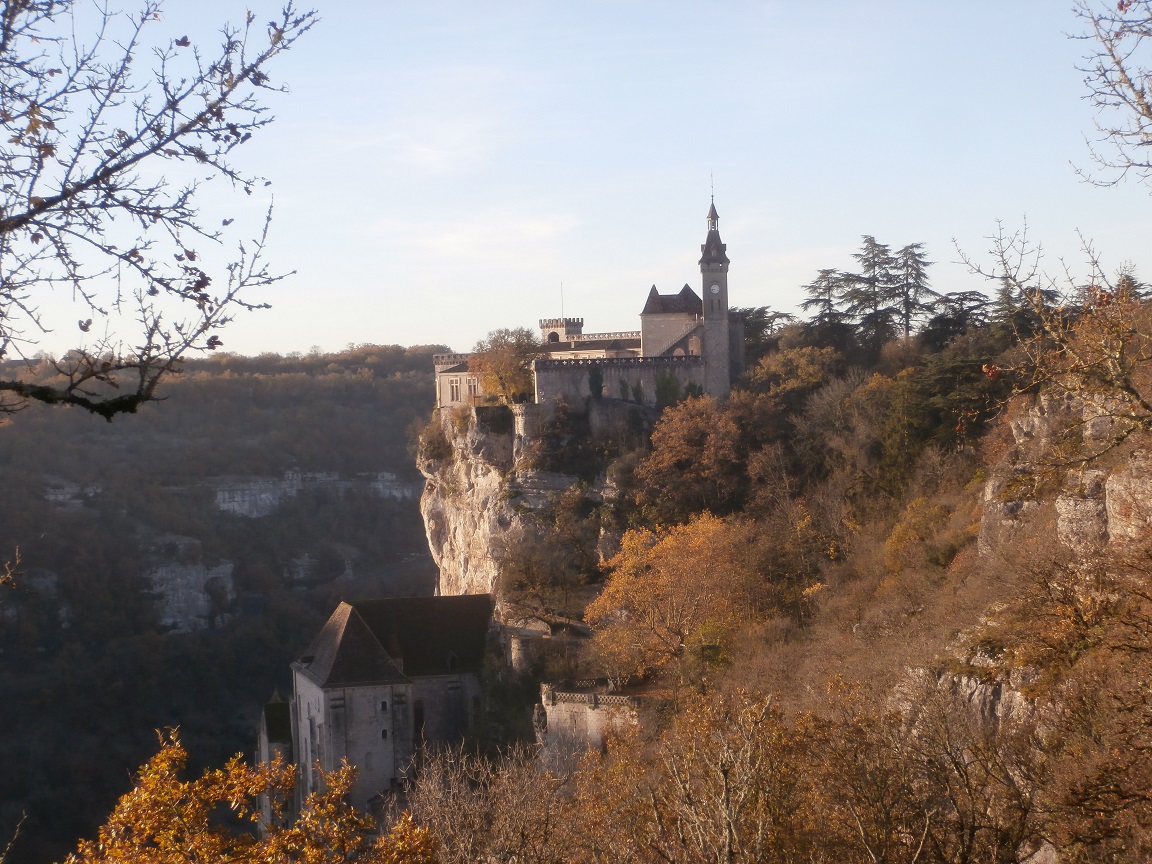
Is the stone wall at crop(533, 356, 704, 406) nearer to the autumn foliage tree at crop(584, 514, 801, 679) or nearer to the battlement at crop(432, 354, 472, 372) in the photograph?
the autumn foliage tree at crop(584, 514, 801, 679)

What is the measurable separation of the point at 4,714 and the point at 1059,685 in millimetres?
65942

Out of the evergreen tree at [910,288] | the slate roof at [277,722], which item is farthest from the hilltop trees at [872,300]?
the slate roof at [277,722]

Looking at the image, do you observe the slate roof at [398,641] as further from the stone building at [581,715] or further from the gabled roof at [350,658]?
the stone building at [581,715]

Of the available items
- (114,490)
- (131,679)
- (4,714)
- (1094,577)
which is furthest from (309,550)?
(1094,577)

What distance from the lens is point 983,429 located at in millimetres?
35000

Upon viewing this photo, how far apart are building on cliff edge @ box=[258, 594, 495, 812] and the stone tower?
36.1 ft

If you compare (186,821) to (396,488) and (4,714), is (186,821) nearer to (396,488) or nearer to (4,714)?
(4,714)

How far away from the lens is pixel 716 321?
4300cm

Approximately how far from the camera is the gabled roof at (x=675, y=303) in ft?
148

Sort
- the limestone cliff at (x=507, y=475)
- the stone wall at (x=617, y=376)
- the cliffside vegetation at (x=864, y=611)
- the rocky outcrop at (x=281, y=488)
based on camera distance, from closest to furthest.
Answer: the cliffside vegetation at (x=864, y=611) → the limestone cliff at (x=507, y=475) → the stone wall at (x=617, y=376) → the rocky outcrop at (x=281, y=488)

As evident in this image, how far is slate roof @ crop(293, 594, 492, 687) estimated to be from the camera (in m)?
37.9

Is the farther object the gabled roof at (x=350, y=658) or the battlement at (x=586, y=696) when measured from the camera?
the gabled roof at (x=350, y=658)

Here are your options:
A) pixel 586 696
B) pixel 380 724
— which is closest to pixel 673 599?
pixel 586 696

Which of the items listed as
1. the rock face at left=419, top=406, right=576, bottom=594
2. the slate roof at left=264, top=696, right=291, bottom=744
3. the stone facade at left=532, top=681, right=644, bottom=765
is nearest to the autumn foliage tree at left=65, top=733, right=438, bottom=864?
the stone facade at left=532, top=681, right=644, bottom=765
